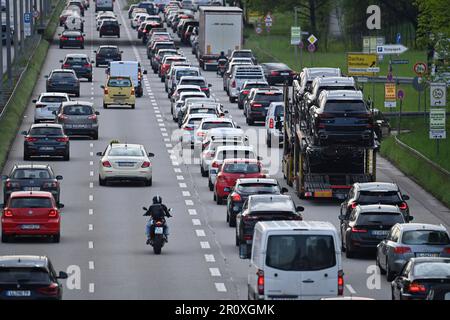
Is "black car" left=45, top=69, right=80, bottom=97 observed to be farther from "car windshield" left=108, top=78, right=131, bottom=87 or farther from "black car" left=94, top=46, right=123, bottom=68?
"black car" left=94, top=46, right=123, bottom=68

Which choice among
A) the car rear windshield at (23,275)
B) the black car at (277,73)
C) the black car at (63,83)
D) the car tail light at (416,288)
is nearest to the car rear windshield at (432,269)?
the car tail light at (416,288)

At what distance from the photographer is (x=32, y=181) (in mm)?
46531

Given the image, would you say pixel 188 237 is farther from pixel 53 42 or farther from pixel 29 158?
pixel 53 42

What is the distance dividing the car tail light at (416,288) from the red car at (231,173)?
1934 cm

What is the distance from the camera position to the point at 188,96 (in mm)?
73562

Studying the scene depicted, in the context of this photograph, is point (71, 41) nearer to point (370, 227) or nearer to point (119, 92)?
point (119, 92)

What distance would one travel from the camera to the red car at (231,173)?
48.0 m

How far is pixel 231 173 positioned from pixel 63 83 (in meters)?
33.6

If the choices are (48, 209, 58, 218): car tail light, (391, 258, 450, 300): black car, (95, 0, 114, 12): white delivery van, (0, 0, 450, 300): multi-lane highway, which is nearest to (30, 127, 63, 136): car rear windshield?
(0, 0, 450, 300): multi-lane highway

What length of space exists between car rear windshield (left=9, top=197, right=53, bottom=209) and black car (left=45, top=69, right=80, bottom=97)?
40.2m

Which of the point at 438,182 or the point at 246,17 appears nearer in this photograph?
the point at 438,182

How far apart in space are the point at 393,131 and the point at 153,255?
101 ft

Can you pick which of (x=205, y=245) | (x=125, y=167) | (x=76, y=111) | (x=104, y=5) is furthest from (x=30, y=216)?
(x=104, y=5)
